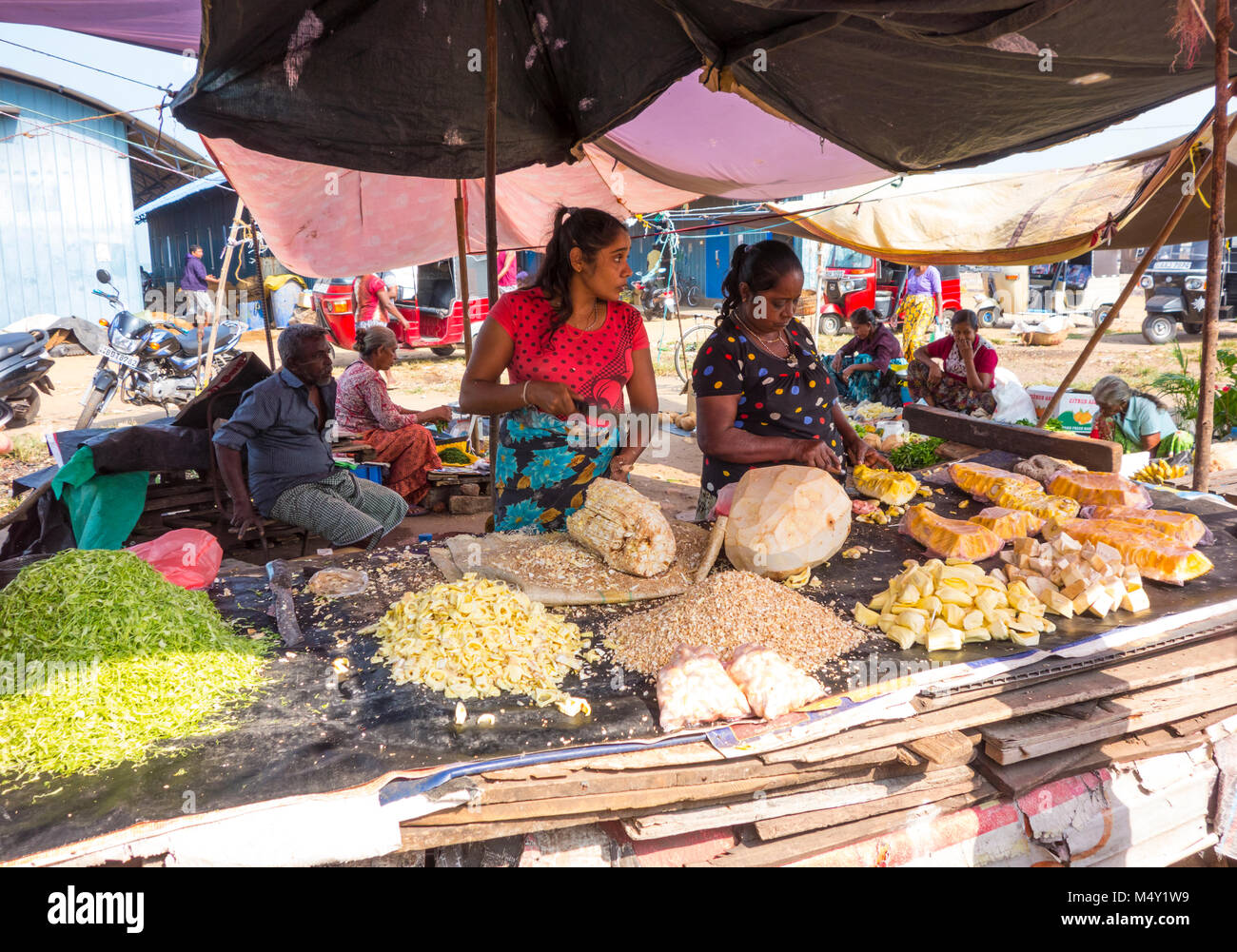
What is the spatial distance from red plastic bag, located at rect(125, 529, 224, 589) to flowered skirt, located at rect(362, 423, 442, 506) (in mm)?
3912

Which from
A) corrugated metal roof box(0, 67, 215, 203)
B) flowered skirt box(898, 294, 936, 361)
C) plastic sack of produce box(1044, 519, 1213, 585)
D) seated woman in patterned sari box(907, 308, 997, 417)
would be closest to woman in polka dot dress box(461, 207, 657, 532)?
plastic sack of produce box(1044, 519, 1213, 585)

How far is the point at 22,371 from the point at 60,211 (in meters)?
6.72

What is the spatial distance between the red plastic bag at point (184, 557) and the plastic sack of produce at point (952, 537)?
2.38 meters

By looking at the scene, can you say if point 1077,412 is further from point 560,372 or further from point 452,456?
point 560,372

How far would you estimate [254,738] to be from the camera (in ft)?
5.75

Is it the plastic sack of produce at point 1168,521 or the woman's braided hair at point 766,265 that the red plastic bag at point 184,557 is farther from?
the plastic sack of produce at point 1168,521

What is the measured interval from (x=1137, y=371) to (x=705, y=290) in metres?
12.8

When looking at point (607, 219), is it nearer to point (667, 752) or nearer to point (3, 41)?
point (667, 752)

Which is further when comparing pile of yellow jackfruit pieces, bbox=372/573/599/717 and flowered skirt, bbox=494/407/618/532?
flowered skirt, bbox=494/407/618/532

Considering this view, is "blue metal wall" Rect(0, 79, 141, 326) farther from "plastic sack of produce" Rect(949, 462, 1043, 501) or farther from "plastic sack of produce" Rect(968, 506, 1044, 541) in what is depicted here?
"plastic sack of produce" Rect(968, 506, 1044, 541)

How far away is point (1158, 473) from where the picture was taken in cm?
490

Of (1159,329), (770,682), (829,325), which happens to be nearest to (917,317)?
(829,325)

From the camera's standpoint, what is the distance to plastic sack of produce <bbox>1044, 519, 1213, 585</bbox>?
2.54m
